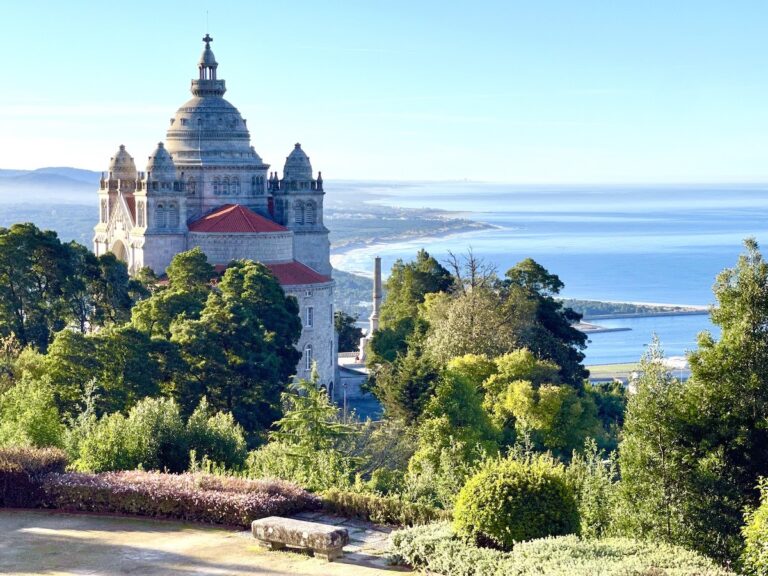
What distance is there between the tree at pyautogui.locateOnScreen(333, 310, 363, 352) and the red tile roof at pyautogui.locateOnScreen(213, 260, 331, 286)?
64.1 ft

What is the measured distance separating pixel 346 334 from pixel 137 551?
70812mm

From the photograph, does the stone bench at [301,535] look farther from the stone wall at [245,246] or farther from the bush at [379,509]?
the stone wall at [245,246]

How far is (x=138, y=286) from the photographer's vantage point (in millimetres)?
61531

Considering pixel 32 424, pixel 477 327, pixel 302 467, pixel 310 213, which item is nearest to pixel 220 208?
pixel 310 213

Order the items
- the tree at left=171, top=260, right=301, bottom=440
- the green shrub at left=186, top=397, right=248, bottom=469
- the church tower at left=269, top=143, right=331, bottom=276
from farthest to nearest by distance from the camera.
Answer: the church tower at left=269, top=143, right=331, bottom=276, the tree at left=171, top=260, right=301, bottom=440, the green shrub at left=186, top=397, right=248, bottom=469

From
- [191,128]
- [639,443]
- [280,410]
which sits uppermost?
[191,128]

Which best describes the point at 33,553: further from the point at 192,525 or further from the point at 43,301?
the point at 43,301

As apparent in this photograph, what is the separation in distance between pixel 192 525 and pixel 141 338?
921 inches

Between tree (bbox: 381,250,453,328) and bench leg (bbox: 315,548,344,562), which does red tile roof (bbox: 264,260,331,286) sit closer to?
tree (bbox: 381,250,453,328)

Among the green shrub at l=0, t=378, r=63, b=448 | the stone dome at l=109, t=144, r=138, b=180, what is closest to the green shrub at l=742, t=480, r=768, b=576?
the green shrub at l=0, t=378, r=63, b=448

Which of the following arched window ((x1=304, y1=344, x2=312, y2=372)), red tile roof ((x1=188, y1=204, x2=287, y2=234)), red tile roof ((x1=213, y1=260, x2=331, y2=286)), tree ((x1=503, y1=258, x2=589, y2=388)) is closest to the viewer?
tree ((x1=503, y1=258, x2=589, y2=388))

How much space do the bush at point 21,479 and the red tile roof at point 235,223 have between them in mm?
47047

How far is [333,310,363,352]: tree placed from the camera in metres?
90.0

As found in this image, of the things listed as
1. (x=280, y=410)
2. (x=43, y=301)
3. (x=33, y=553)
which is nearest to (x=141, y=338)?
(x=280, y=410)
